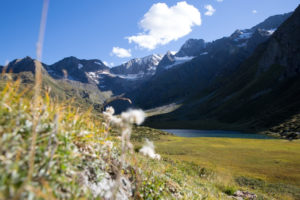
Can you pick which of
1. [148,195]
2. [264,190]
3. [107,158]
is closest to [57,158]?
[107,158]

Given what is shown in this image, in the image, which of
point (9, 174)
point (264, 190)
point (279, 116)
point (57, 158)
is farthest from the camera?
point (279, 116)

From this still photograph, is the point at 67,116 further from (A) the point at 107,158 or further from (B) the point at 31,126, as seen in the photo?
(A) the point at 107,158

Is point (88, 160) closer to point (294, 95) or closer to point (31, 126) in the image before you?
point (31, 126)

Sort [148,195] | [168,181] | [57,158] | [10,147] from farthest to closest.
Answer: [168,181]
[148,195]
[57,158]
[10,147]

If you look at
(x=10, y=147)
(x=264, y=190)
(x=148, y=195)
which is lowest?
(x=264, y=190)

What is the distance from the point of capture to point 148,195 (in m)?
6.18

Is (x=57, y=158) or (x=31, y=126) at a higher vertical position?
(x=31, y=126)

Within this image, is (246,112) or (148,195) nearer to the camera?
(148,195)

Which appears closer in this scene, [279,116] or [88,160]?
[88,160]

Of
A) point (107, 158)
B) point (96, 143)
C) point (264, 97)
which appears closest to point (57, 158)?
point (96, 143)

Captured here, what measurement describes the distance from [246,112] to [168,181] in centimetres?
20037

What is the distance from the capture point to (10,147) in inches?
119

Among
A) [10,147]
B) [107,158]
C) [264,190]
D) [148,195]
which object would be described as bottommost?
[264,190]

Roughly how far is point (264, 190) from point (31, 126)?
21192 mm
